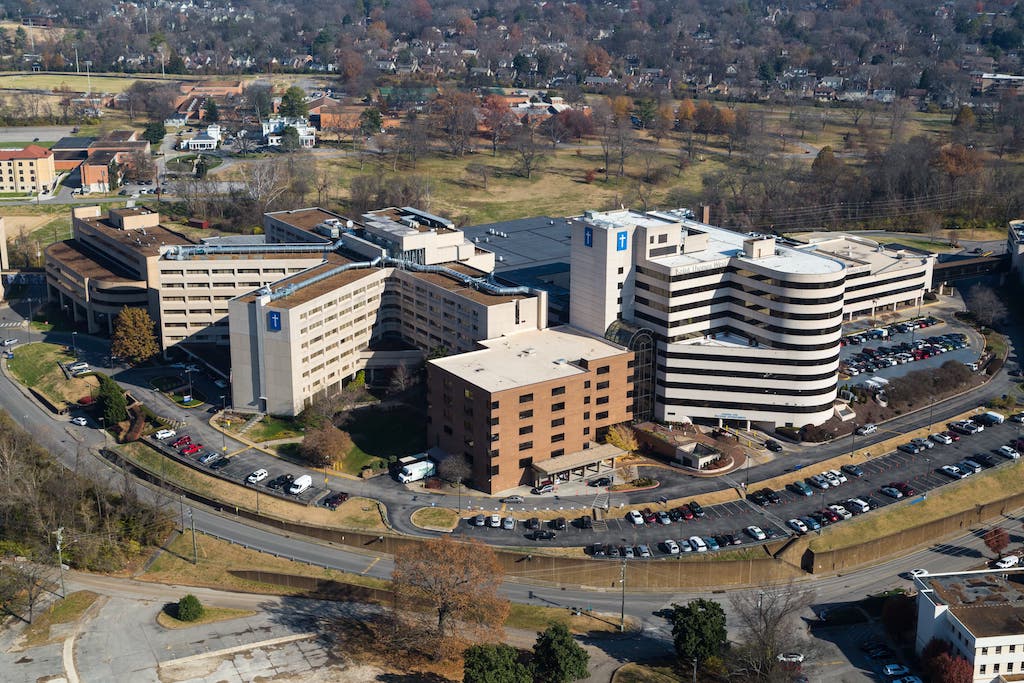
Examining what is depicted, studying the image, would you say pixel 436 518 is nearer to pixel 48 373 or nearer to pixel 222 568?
pixel 222 568

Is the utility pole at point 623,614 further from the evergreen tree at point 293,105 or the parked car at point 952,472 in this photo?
the evergreen tree at point 293,105

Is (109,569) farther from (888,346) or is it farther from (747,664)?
(888,346)

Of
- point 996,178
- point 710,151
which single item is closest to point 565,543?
point 996,178

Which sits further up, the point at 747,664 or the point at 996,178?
the point at 996,178

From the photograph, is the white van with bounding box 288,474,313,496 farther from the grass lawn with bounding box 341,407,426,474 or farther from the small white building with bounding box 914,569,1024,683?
the small white building with bounding box 914,569,1024,683

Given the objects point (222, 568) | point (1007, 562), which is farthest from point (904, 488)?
point (222, 568)

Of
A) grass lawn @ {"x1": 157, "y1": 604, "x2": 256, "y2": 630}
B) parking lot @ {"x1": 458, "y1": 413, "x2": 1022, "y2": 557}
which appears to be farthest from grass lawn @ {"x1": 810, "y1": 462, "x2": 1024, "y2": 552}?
grass lawn @ {"x1": 157, "y1": 604, "x2": 256, "y2": 630}
